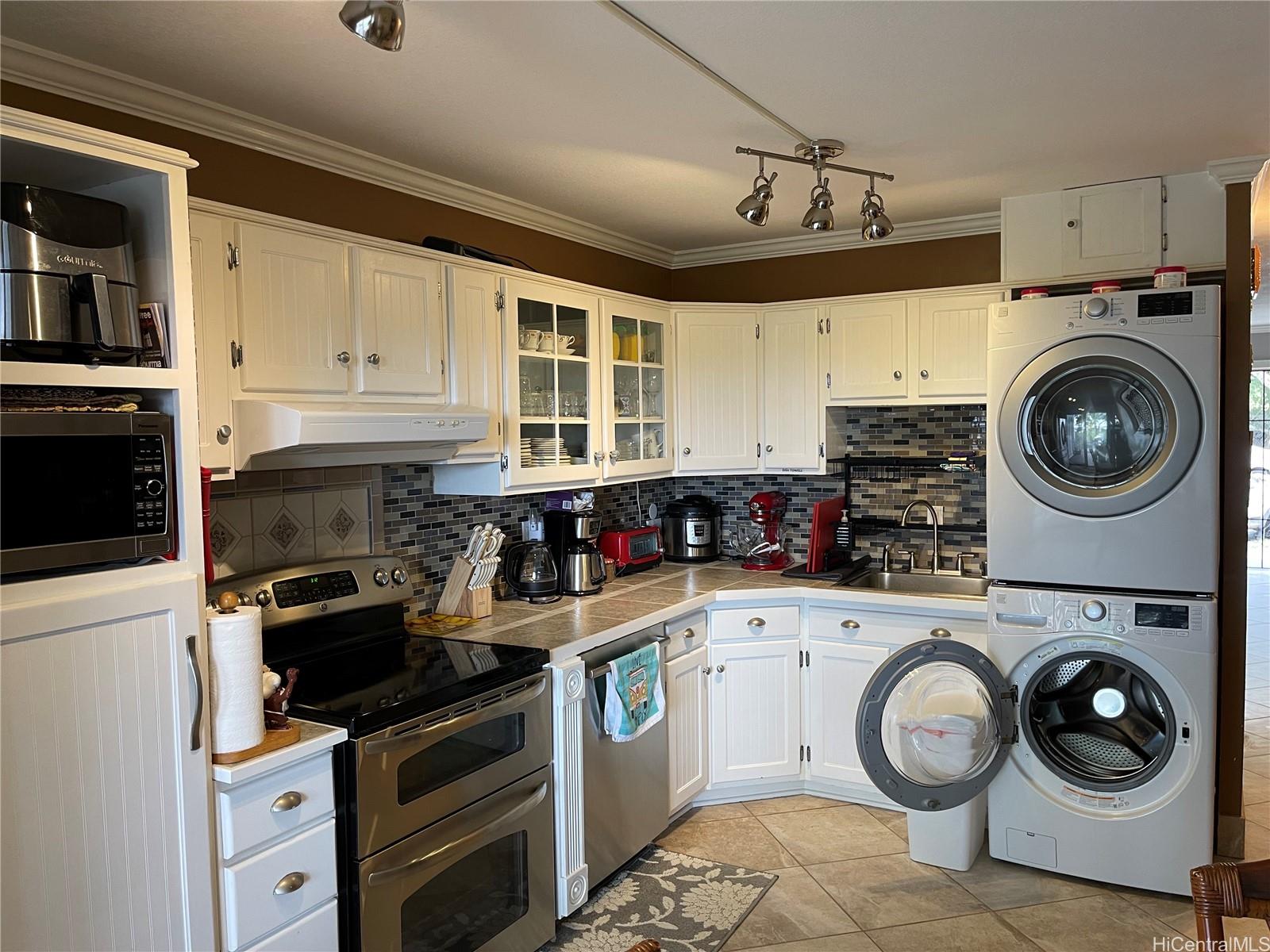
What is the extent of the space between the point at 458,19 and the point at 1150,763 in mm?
3120

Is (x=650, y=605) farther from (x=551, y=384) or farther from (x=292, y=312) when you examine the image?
(x=292, y=312)

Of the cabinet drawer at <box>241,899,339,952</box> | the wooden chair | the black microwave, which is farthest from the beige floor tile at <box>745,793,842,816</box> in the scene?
the black microwave

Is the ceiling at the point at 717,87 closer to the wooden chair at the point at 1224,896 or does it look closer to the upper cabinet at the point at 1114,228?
the upper cabinet at the point at 1114,228

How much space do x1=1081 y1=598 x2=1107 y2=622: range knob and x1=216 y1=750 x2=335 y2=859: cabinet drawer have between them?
2.49 m

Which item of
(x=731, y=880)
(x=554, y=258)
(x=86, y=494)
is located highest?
(x=554, y=258)

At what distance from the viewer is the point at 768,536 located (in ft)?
14.3

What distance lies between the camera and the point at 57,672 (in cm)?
162

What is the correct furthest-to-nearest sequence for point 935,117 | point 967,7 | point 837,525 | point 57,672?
point 837,525 → point 935,117 → point 967,7 → point 57,672

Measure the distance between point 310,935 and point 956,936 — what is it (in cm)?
197

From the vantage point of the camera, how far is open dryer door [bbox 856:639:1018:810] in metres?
3.10

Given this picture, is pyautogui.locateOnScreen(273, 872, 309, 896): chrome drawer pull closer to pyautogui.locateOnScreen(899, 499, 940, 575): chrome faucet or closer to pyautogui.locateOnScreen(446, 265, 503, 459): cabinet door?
pyautogui.locateOnScreen(446, 265, 503, 459): cabinet door

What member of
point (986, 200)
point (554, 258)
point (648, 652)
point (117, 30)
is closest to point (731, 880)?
point (648, 652)

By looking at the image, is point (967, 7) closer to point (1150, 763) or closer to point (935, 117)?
point (935, 117)

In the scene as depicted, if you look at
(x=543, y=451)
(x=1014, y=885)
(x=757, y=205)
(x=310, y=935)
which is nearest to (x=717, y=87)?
(x=757, y=205)
